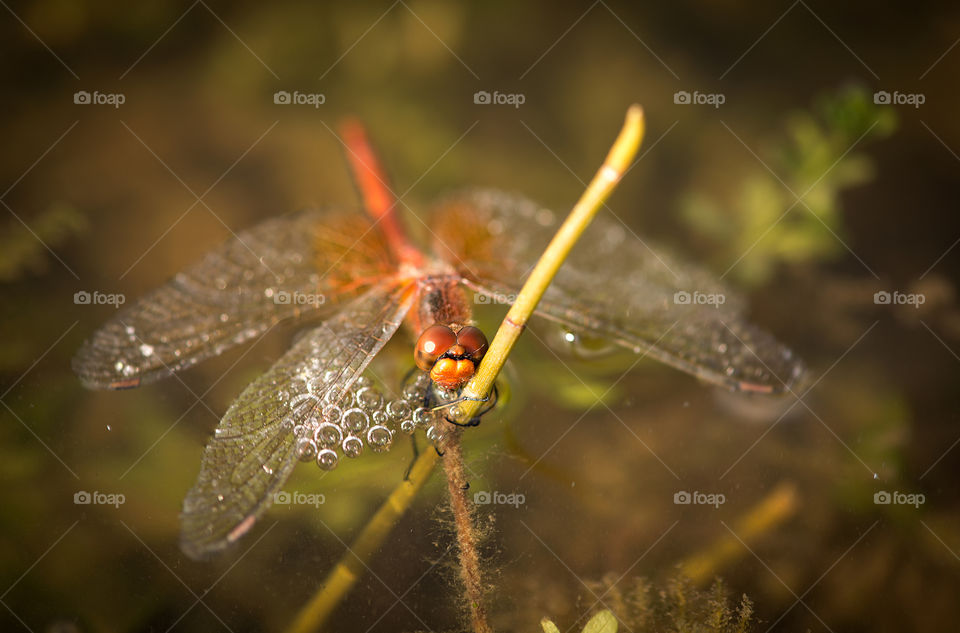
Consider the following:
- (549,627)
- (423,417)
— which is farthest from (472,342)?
(549,627)

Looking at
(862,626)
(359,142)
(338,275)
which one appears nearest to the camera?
(862,626)

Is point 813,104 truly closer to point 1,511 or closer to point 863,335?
point 863,335

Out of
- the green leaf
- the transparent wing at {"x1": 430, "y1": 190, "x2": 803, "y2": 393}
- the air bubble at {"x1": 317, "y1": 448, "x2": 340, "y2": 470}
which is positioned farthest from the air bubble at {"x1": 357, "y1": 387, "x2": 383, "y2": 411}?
the green leaf

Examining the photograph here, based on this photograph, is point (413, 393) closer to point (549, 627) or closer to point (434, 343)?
point (434, 343)

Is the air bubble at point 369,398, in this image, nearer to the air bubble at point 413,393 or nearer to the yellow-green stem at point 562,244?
the air bubble at point 413,393

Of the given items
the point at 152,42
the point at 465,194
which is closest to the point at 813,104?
the point at 465,194

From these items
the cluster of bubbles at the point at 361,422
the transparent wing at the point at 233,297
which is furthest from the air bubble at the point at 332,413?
the transparent wing at the point at 233,297
